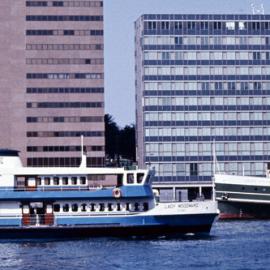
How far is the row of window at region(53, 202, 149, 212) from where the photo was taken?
80938mm

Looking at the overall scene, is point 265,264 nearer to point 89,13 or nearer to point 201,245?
point 201,245

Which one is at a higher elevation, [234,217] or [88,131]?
[88,131]

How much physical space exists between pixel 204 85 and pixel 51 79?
28417 millimetres

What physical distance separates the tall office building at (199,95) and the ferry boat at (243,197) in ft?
120

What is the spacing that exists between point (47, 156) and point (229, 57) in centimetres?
3793

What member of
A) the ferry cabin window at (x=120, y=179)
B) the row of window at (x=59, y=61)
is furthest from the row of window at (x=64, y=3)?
the ferry cabin window at (x=120, y=179)

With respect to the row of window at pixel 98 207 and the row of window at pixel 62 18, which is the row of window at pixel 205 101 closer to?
the row of window at pixel 62 18

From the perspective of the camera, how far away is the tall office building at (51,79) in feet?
547

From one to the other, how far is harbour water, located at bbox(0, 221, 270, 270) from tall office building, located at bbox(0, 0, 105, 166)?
84340 millimetres

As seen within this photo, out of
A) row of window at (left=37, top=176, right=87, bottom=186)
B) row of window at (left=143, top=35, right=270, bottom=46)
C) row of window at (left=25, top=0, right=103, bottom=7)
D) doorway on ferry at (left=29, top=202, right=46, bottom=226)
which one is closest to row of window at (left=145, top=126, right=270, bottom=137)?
row of window at (left=143, top=35, right=270, bottom=46)

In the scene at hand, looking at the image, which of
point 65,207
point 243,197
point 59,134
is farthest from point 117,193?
point 59,134

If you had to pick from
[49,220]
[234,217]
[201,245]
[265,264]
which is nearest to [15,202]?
[49,220]

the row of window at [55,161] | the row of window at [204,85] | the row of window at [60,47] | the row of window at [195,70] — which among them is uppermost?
the row of window at [60,47]

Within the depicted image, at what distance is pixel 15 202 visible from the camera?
8044 cm
